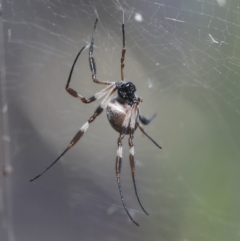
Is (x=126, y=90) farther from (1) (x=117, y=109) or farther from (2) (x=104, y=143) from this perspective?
(2) (x=104, y=143)

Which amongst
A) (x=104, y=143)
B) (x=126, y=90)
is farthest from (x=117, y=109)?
(x=104, y=143)

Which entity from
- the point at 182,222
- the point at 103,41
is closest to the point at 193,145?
the point at 182,222

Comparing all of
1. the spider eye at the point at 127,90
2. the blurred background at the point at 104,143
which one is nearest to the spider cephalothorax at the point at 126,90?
the spider eye at the point at 127,90

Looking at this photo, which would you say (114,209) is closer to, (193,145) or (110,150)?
(110,150)

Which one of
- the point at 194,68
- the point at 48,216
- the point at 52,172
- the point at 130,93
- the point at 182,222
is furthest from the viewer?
the point at 52,172

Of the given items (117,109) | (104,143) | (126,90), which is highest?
(126,90)

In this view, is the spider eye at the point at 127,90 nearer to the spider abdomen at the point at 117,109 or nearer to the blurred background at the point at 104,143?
the spider abdomen at the point at 117,109
